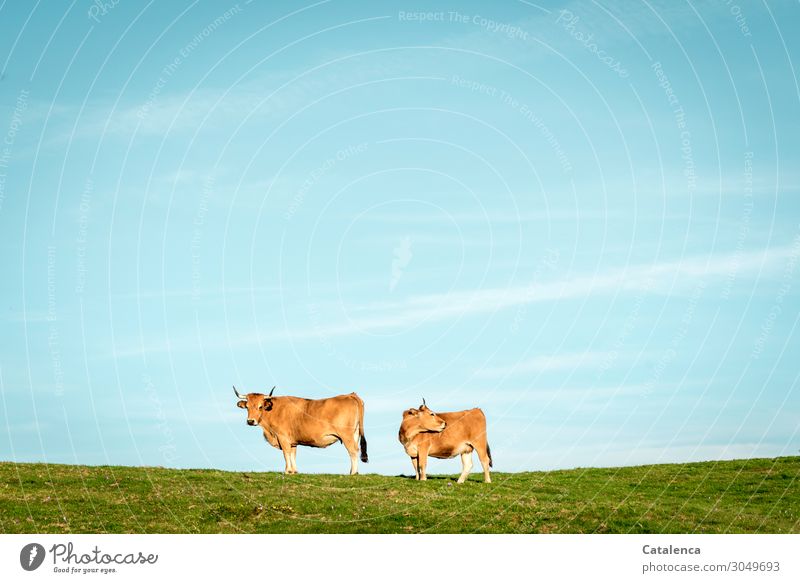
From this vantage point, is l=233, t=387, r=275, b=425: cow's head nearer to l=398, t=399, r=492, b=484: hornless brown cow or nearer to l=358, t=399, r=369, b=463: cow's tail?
l=358, t=399, r=369, b=463: cow's tail

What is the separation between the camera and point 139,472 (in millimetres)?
32469

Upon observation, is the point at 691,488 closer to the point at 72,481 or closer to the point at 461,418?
the point at 461,418

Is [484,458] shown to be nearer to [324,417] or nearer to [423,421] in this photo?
[423,421]

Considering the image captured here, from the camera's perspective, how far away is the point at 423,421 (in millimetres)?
31938

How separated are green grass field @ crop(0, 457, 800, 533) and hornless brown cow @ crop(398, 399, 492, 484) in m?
0.77

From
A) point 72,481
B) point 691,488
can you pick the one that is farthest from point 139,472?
point 691,488

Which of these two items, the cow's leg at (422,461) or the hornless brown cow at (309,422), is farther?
the hornless brown cow at (309,422)

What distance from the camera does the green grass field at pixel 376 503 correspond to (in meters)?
25.6

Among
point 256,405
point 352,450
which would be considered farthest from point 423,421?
point 256,405

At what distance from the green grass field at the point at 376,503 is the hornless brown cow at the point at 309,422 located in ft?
8.43

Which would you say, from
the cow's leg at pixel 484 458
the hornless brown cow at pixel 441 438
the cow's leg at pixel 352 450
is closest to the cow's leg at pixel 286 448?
the cow's leg at pixel 352 450

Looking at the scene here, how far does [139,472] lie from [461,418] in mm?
10751

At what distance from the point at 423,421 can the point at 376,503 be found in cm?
502

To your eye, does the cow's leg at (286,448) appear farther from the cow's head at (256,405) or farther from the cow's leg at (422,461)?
the cow's leg at (422,461)
